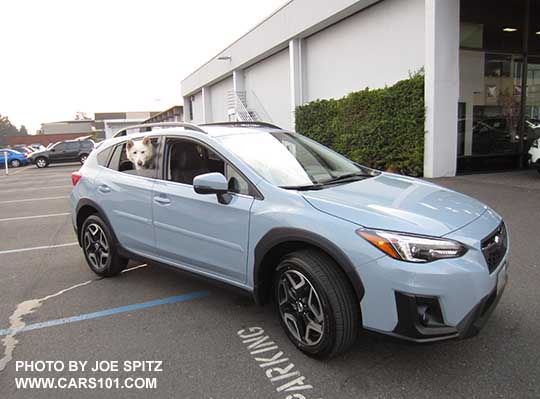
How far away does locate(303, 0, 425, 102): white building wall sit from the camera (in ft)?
37.4

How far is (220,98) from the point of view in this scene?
29.7m

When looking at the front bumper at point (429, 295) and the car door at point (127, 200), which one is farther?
the car door at point (127, 200)

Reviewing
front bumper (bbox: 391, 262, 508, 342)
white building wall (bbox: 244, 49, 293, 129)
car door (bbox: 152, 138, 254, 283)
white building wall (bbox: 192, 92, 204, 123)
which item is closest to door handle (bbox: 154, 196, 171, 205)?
car door (bbox: 152, 138, 254, 283)

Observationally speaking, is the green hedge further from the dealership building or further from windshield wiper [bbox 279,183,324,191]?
windshield wiper [bbox 279,183,324,191]

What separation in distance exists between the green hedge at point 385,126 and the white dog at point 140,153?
26.2 feet

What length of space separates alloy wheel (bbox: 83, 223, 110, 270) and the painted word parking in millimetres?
2112

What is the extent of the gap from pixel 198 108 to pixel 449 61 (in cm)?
2792

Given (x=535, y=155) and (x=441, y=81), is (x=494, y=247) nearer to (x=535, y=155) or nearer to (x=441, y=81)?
(x=535, y=155)

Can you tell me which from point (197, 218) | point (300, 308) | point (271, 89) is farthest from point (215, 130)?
point (271, 89)

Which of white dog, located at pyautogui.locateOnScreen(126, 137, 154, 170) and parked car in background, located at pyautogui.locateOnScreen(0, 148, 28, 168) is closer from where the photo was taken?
white dog, located at pyautogui.locateOnScreen(126, 137, 154, 170)

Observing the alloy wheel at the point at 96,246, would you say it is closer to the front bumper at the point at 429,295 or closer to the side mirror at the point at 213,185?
the side mirror at the point at 213,185

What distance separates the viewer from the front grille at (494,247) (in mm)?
2570

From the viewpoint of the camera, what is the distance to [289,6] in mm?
16750

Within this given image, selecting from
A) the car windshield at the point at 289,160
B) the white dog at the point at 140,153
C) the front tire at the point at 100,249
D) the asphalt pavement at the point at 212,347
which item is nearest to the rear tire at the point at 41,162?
the asphalt pavement at the point at 212,347
